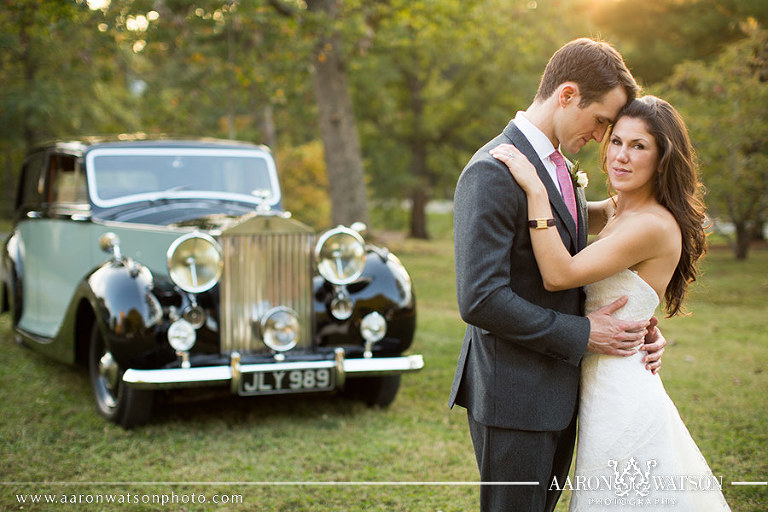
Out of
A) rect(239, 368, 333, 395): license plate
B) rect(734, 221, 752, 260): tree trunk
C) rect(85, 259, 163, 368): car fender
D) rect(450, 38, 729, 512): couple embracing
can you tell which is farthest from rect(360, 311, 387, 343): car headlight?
rect(734, 221, 752, 260): tree trunk

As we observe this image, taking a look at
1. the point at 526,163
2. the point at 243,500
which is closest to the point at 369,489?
the point at 243,500

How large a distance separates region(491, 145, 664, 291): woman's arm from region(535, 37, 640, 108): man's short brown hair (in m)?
0.27

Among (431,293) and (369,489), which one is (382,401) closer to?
(369,489)

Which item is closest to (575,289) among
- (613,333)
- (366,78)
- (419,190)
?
(613,333)

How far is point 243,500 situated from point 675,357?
4.69 meters

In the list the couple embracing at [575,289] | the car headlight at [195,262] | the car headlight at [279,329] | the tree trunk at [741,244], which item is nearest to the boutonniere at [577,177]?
the couple embracing at [575,289]

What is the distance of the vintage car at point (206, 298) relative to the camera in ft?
13.3

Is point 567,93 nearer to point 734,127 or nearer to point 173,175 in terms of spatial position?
point 173,175

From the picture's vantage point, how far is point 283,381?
4078 millimetres

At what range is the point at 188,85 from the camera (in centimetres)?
1603

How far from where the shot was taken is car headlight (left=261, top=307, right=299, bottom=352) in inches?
166

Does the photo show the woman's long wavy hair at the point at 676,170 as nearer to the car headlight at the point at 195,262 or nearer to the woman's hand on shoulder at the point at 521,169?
the woman's hand on shoulder at the point at 521,169

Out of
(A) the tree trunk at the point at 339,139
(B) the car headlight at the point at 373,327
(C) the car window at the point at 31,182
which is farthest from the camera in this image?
(A) the tree trunk at the point at 339,139

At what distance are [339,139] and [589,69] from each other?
417 inches
